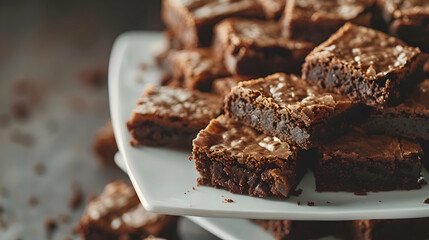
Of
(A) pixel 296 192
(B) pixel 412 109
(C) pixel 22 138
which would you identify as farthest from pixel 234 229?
(C) pixel 22 138

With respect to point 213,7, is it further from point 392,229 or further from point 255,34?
point 392,229

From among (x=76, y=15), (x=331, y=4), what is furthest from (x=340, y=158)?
(x=76, y=15)

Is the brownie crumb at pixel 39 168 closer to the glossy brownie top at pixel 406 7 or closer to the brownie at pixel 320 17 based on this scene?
the brownie at pixel 320 17

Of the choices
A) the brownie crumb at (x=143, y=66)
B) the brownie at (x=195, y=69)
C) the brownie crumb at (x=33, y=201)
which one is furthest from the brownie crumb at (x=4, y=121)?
the brownie at (x=195, y=69)

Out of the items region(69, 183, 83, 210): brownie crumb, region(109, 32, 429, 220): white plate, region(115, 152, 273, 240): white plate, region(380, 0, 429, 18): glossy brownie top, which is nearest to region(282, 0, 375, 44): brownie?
region(380, 0, 429, 18): glossy brownie top

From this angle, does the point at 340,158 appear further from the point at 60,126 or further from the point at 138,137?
the point at 60,126

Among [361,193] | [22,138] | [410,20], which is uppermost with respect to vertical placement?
[410,20]

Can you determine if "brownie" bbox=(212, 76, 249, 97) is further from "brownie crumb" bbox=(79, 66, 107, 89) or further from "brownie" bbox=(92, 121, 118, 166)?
"brownie crumb" bbox=(79, 66, 107, 89)
